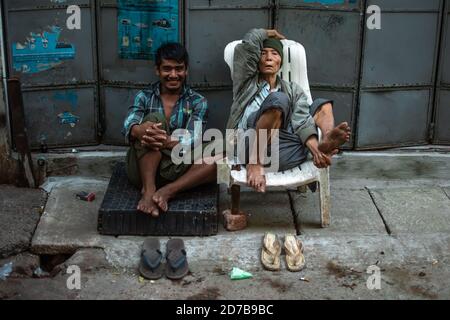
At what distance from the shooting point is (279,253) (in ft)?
15.5

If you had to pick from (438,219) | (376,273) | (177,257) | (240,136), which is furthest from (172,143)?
(438,219)

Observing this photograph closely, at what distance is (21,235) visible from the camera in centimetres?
485

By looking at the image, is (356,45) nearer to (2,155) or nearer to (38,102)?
(38,102)

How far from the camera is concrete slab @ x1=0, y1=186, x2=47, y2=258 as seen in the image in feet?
15.7

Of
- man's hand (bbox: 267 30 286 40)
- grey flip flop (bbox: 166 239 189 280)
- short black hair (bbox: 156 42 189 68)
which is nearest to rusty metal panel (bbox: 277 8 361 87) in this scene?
man's hand (bbox: 267 30 286 40)

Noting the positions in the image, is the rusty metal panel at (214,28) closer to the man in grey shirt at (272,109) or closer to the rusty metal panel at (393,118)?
the man in grey shirt at (272,109)

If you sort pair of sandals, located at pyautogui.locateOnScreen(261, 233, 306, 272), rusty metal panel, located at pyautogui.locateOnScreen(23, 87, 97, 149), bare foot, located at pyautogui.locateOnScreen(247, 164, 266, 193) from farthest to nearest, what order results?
rusty metal panel, located at pyautogui.locateOnScreen(23, 87, 97, 149) < bare foot, located at pyautogui.locateOnScreen(247, 164, 266, 193) < pair of sandals, located at pyautogui.locateOnScreen(261, 233, 306, 272)

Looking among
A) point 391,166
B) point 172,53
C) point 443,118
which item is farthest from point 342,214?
point 172,53

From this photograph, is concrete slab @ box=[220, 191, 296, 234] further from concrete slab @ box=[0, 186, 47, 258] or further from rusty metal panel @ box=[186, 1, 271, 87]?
concrete slab @ box=[0, 186, 47, 258]

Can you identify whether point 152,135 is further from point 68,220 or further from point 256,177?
point 68,220

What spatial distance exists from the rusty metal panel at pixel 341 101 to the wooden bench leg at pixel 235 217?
3.99 ft

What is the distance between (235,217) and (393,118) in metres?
1.71

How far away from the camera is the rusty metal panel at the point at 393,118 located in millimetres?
5723
